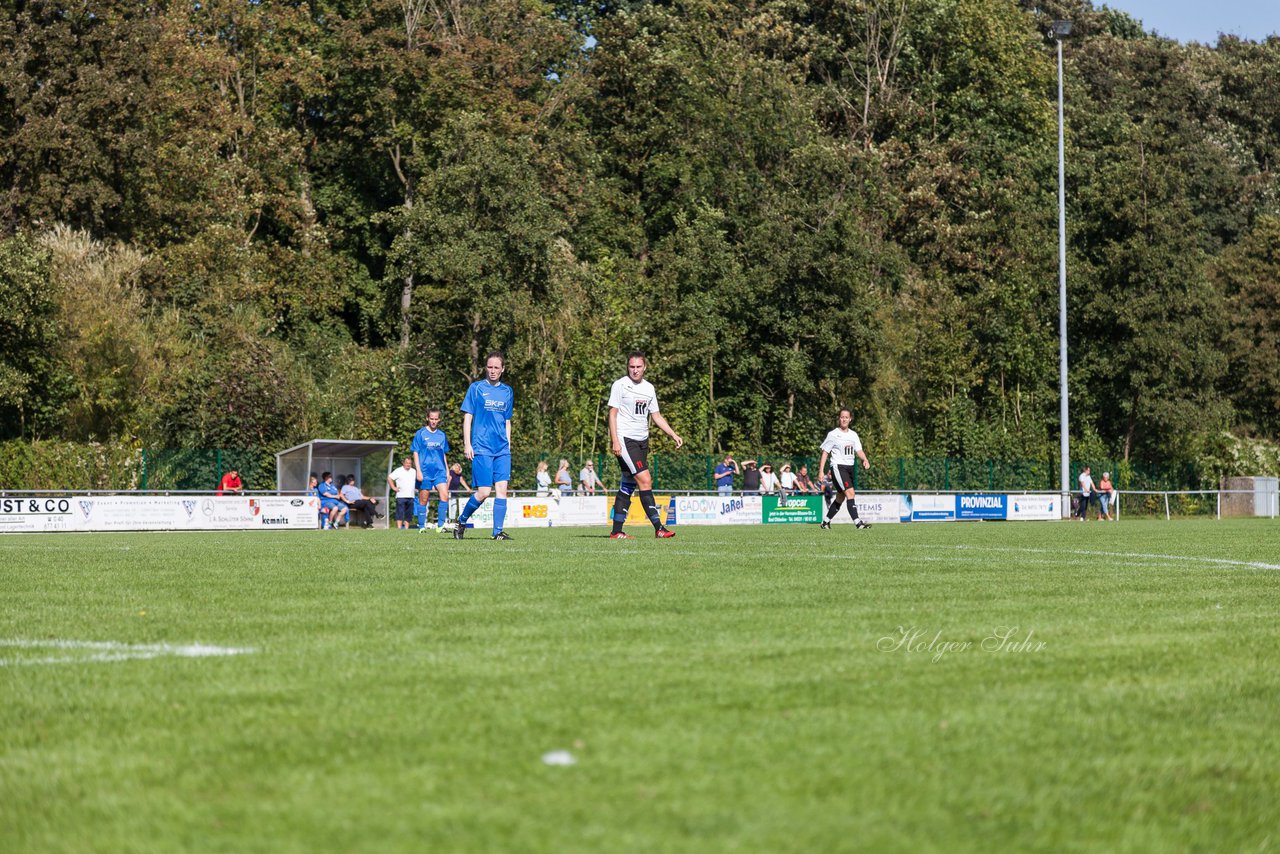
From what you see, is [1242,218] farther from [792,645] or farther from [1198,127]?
[792,645]

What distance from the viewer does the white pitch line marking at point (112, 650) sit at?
20.6 ft

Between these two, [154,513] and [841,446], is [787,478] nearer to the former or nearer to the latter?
[154,513]

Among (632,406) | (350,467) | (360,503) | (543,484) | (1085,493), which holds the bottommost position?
(360,503)

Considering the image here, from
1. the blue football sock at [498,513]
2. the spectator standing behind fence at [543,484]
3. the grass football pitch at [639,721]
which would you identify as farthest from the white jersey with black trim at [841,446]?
the grass football pitch at [639,721]

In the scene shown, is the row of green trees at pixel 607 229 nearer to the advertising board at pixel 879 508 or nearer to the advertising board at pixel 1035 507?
the advertising board at pixel 1035 507

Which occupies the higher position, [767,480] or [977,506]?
[767,480]

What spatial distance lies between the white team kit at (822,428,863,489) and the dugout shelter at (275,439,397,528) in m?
12.9

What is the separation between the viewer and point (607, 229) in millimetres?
58031

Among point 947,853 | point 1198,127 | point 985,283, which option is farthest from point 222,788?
point 1198,127

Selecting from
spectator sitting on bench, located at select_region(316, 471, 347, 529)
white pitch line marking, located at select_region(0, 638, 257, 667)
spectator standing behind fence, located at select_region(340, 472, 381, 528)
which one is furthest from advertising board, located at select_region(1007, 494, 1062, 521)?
white pitch line marking, located at select_region(0, 638, 257, 667)

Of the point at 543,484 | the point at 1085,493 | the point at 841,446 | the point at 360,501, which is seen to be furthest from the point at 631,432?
the point at 1085,493

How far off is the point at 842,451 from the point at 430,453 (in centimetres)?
692

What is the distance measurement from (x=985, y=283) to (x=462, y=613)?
5422 centimetres

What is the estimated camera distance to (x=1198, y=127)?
74812mm
